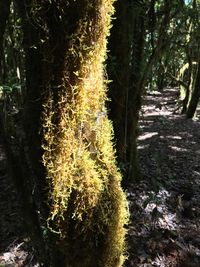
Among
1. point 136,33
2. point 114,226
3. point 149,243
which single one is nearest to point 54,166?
point 114,226

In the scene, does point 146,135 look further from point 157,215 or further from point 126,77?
point 157,215

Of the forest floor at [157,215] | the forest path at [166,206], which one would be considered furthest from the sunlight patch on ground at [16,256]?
the forest path at [166,206]

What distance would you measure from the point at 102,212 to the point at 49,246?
47 cm

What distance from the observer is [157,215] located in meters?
6.25

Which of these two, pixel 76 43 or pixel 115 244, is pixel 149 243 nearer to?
pixel 115 244

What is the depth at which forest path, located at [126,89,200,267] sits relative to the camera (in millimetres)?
5301

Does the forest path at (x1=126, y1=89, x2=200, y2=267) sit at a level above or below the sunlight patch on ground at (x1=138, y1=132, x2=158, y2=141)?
above

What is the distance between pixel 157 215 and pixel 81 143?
443cm

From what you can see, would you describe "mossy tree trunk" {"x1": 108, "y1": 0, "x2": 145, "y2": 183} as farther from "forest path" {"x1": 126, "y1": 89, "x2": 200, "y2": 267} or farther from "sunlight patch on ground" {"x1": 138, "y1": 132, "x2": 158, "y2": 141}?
"sunlight patch on ground" {"x1": 138, "y1": 132, "x2": 158, "y2": 141}

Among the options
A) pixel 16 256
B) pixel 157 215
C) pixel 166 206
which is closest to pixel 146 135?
pixel 166 206

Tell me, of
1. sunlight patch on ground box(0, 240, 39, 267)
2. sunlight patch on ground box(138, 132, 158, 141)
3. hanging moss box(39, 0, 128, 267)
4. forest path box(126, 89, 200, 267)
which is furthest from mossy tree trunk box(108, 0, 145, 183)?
sunlight patch on ground box(138, 132, 158, 141)

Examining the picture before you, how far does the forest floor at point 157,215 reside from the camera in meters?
5.22

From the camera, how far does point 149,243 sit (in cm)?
548

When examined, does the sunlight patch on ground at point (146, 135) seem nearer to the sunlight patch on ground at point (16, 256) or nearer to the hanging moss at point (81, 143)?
the sunlight patch on ground at point (16, 256)
